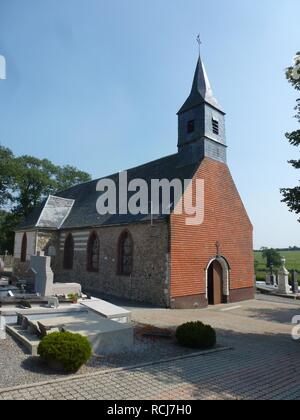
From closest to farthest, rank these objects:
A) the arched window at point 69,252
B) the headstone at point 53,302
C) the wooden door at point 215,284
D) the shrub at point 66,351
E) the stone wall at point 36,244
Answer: the shrub at point 66,351 → the headstone at point 53,302 → the wooden door at point 215,284 → the arched window at point 69,252 → the stone wall at point 36,244

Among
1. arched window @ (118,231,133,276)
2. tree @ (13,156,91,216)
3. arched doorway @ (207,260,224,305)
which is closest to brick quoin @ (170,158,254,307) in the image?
arched doorway @ (207,260,224,305)

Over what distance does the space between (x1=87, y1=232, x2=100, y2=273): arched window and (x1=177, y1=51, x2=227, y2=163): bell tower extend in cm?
911

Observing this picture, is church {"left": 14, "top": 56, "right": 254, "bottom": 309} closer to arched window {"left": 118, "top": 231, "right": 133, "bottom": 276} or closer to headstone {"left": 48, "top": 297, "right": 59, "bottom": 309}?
arched window {"left": 118, "top": 231, "right": 133, "bottom": 276}

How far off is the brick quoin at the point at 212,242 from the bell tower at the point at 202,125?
0.92 m

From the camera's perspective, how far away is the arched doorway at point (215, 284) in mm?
21094

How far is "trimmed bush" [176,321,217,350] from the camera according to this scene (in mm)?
9797

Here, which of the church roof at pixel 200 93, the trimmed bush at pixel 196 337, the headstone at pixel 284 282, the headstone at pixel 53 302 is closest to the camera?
the trimmed bush at pixel 196 337

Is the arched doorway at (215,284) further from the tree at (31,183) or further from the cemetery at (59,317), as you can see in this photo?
the tree at (31,183)

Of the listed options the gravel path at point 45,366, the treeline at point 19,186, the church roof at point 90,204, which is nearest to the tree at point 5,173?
the treeline at point 19,186

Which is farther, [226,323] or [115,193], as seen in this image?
[115,193]

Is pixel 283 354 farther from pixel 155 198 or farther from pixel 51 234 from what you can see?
pixel 51 234

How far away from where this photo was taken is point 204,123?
21172 millimetres
